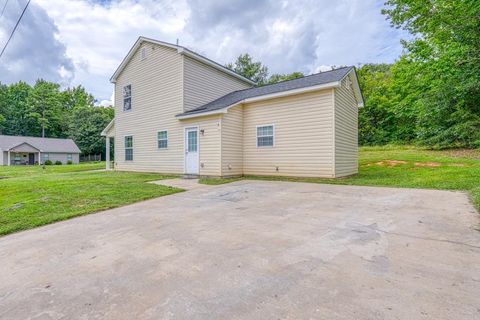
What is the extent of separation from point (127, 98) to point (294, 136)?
980 cm

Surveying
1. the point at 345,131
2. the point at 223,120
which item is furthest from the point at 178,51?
the point at 345,131

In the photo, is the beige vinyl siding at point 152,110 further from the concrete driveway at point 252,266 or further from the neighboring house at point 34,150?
the neighboring house at point 34,150

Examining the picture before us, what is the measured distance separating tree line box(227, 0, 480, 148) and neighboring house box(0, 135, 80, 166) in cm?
3995

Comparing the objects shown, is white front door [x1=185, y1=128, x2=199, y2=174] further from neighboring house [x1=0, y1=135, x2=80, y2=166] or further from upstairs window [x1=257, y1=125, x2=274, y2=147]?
neighboring house [x1=0, y1=135, x2=80, y2=166]

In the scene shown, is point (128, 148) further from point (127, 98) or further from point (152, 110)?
point (152, 110)

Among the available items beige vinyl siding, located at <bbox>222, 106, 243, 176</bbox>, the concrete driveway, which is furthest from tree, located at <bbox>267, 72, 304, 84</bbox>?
the concrete driveway

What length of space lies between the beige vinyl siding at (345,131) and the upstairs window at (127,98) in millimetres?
10731

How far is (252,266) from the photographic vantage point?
8.20 feet

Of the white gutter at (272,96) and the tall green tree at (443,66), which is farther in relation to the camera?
the tall green tree at (443,66)

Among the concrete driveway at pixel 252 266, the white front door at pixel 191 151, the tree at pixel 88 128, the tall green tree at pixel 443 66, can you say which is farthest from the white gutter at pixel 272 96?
the tree at pixel 88 128

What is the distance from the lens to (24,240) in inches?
148

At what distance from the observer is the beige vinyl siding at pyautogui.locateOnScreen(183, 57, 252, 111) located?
38.3 ft

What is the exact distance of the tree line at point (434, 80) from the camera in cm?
1311

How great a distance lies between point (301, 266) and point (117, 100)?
1506cm
